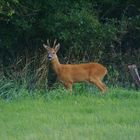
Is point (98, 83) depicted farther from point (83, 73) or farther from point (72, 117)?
point (72, 117)

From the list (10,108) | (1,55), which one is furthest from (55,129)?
(1,55)

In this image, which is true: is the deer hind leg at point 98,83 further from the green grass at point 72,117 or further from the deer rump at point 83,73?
the green grass at point 72,117

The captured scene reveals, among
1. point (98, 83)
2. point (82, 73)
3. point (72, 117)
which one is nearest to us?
point (72, 117)

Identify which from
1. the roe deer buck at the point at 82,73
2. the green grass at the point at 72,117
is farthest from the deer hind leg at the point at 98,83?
the green grass at the point at 72,117

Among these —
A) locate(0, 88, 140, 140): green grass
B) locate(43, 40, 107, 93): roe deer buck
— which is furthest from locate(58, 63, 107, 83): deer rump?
locate(0, 88, 140, 140): green grass

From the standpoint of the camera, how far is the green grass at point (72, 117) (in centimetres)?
1002

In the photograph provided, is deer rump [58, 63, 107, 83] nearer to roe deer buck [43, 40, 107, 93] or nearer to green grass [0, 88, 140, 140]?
roe deer buck [43, 40, 107, 93]

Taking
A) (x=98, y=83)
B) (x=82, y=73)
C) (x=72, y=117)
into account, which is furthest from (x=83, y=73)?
(x=72, y=117)

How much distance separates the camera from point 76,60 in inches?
777

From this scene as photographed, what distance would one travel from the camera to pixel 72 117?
1170 centimetres

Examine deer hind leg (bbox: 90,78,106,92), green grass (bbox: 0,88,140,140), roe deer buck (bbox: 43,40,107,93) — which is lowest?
deer hind leg (bbox: 90,78,106,92)

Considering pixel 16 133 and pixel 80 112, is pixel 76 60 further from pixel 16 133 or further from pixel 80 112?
pixel 16 133

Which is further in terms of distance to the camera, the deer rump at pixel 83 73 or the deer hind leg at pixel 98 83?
the deer rump at pixel 83 73

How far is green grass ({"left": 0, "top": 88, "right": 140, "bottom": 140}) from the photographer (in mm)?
10016
